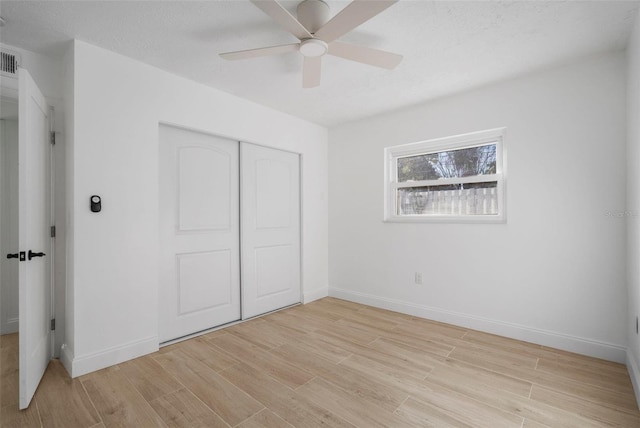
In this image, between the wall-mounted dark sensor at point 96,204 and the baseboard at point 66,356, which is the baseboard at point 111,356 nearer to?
the baseboard at point 66,356

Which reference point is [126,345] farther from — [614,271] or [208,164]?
[614,271]

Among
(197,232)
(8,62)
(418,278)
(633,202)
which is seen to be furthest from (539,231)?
(8,62)

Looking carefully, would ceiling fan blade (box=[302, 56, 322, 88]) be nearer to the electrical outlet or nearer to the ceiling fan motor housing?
the ceiling fan motor housing

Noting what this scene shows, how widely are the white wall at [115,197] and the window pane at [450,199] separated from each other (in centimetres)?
248

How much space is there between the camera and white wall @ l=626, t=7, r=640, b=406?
191 cm

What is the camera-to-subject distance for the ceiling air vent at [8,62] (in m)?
2.20

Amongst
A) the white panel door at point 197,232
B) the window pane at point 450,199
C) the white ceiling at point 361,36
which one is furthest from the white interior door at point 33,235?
the window pane at point 450,199

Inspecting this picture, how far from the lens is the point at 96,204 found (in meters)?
2.25

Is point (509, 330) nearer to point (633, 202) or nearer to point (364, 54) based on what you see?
point (633, 202)

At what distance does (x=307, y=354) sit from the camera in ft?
8.29

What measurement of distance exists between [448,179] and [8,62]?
3.98m

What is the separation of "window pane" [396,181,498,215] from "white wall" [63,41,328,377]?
2483 mm

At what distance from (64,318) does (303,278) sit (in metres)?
2.45

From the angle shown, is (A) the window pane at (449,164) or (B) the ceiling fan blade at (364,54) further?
(A) the window pane at (449,164)
